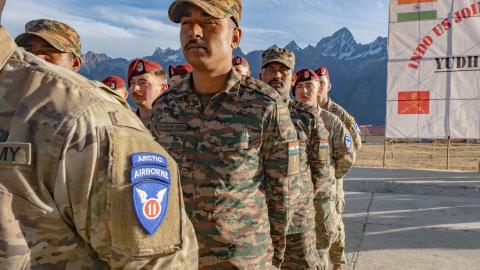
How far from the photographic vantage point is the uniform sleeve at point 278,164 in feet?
6.70

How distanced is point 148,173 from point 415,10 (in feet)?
33.4

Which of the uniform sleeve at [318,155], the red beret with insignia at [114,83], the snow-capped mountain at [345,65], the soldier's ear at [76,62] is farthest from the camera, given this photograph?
the snow-capped mountain at [345,65]

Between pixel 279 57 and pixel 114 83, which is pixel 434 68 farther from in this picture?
pixel 114 83

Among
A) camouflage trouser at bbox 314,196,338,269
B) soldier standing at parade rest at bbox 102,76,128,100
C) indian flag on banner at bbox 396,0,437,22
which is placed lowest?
camouflage trouser at bbox 314,196,338,269

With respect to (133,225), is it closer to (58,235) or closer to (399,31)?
(58,235)

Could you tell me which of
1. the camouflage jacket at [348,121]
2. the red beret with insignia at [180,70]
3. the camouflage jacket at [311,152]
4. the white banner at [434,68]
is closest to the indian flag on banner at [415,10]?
the white banner at [434,68]

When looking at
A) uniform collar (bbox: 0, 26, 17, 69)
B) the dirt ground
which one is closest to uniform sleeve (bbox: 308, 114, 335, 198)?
uniform collar (bbox: 0, 26, 17, 69)

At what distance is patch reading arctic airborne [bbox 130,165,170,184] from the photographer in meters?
0.77

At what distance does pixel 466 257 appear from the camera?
14.0ft

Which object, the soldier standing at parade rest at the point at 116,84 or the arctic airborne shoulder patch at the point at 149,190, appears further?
the soldier standing at parade rest at the point at 116,84

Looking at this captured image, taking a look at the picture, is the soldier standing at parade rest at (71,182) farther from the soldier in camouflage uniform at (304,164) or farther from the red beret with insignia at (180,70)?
the red beret with insignia at (180,70)

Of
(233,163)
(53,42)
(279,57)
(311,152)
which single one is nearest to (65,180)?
(233,163)

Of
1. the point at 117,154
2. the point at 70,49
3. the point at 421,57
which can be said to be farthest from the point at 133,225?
the point at 421,57

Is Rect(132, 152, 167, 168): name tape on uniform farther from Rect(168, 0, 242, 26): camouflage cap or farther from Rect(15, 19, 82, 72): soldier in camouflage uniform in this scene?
Rect(15, 19, 82, 72): soldier in camouflage uniform
